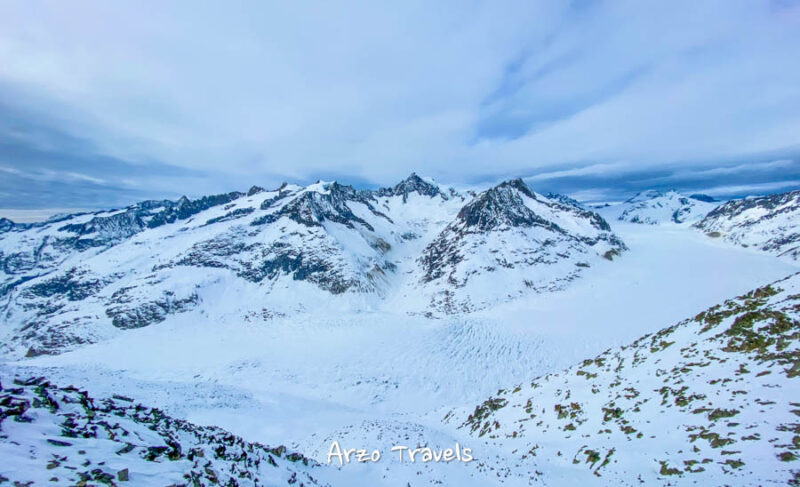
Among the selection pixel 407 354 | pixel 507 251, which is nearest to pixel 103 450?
pixel 407 354

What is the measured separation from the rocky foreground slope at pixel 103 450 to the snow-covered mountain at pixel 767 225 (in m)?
175

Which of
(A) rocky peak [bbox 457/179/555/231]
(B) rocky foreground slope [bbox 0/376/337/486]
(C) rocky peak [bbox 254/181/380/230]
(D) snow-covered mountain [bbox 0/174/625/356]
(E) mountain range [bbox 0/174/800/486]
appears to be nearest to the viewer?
(B) rocky foreground slope [bbox 0/376/337/486]

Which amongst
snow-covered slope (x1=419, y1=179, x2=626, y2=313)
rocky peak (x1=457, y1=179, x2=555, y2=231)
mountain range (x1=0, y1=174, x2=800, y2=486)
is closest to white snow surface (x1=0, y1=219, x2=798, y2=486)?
mountain range (x1=0, y1=174, x2=800, y2=486)

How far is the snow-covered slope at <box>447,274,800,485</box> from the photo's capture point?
31.9 ft

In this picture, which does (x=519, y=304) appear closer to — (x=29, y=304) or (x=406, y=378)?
(x=406, y=378)

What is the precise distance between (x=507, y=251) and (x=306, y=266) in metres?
58.5

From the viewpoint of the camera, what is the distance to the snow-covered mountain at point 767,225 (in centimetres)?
13438

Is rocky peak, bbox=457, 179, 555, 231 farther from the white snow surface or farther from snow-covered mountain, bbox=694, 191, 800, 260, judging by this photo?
snow-covered mountain, bbox=694, 191, 800, 260

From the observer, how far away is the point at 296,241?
102188mm

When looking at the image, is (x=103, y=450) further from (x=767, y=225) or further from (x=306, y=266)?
(x=767, y=225)

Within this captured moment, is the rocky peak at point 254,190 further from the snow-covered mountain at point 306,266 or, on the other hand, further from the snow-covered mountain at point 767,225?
the snow-covered mountain at point 767,225

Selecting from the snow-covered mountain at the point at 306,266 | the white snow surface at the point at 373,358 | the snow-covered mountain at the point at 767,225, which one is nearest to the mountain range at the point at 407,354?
the white snow surface at the point at 373,358

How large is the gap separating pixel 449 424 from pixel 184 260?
98.6m

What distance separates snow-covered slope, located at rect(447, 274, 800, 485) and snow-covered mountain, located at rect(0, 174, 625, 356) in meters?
54.4
